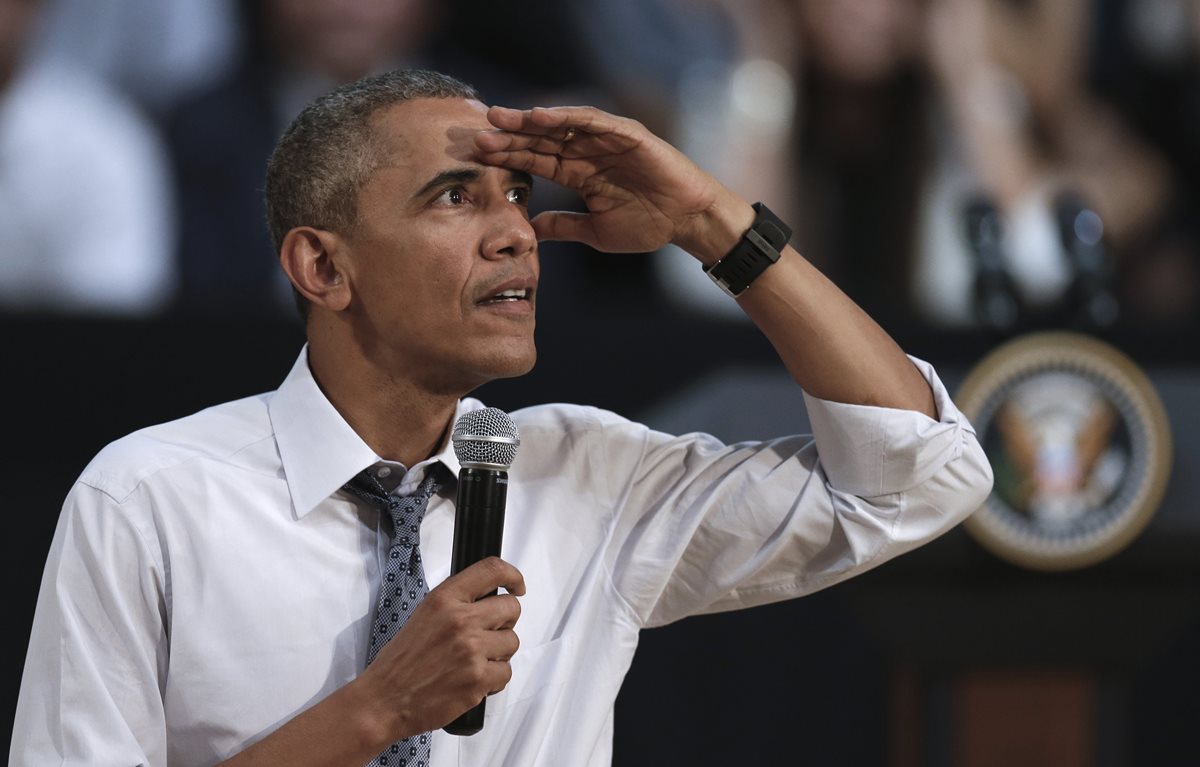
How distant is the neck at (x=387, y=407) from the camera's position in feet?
5.94

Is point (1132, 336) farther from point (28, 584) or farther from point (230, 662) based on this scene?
point (28, 584)

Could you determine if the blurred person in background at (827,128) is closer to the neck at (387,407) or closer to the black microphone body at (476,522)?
the neck at (387,407)

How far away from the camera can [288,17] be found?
3.37 meters

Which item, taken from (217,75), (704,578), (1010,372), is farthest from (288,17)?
(704,578)

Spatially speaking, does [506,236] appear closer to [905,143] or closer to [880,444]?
[880,444]

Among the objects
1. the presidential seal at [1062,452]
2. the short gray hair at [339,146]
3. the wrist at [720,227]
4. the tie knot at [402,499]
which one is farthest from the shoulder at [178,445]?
the presidential seal at [1062,452]

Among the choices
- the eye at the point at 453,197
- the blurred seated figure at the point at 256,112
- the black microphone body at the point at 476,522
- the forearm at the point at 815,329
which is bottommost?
the black microphone body at the point at 476,522

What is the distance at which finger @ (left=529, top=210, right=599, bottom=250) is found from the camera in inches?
73.9

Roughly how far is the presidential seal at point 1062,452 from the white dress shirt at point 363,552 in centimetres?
78

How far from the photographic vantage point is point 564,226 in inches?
74.0

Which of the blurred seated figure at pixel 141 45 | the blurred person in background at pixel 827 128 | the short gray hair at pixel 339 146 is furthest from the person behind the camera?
the blurred person in background at pixel 827 128

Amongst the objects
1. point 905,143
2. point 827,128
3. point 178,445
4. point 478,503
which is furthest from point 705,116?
point 478,503

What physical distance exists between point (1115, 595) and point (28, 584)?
1.82 meters

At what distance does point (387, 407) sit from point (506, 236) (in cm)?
25
